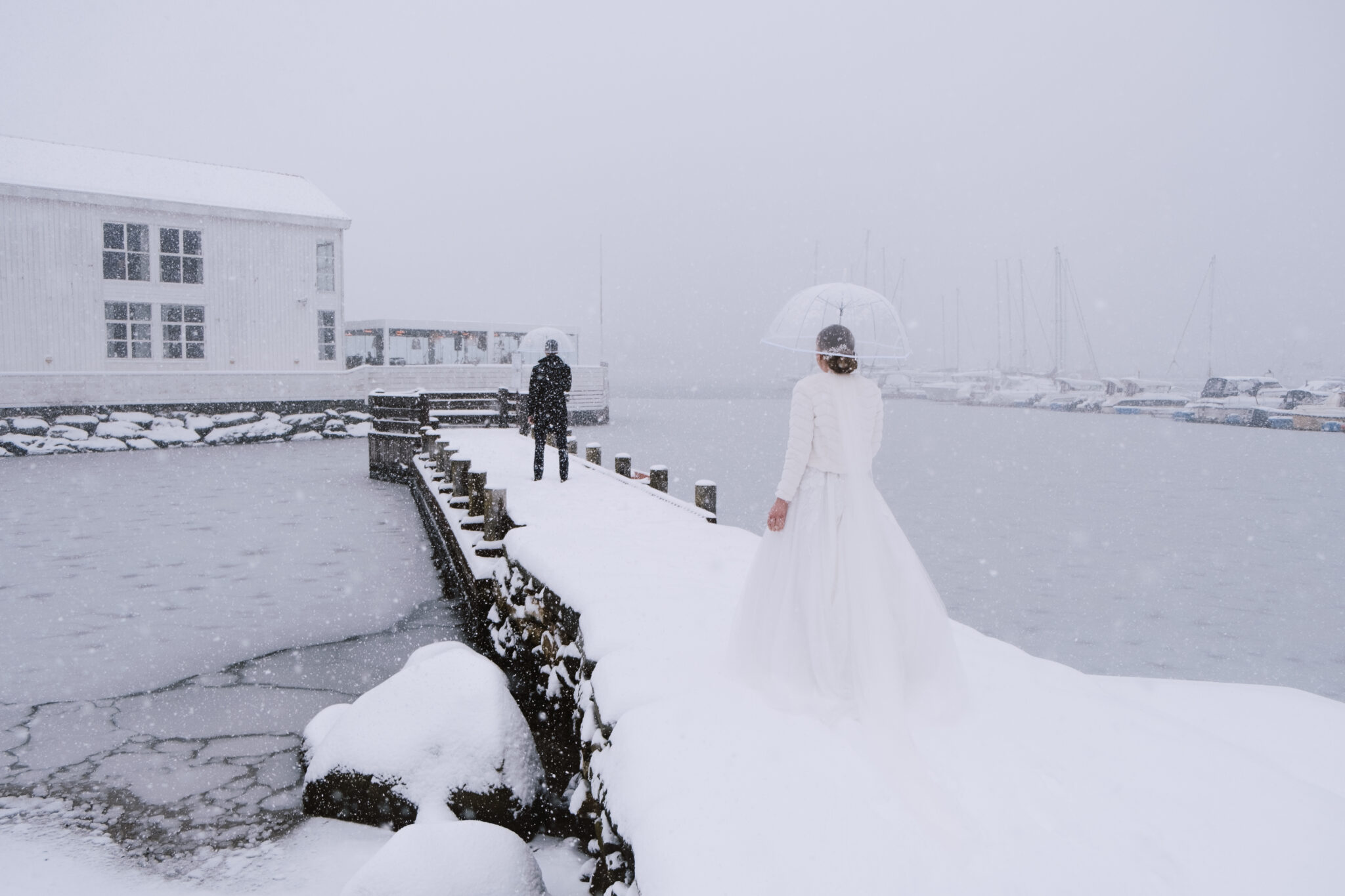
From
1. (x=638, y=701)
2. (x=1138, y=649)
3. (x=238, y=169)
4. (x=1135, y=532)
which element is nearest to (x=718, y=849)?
(x=638, y=701)

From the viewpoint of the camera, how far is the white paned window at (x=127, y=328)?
2538 cm

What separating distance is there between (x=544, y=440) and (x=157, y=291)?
21.4m

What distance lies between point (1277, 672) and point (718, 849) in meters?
9.15

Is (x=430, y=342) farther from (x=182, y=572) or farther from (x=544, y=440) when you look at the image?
(x=182, y=572)

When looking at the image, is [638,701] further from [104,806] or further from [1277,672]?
[1277,672]

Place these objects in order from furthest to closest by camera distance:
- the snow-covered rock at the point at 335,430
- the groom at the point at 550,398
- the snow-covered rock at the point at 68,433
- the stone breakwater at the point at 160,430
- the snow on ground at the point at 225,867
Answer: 1. the snow-covered rock at the point at 335,430
2. the snow-covered rock at the point at 68,433
3. the stone breakwater at the point at 160,430
4. the groom at the point at 550,398
5. the snow on ground at the point at 225,867

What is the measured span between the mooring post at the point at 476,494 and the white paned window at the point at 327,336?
22.9 meters

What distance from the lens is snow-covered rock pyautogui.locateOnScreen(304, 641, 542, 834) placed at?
180 inches

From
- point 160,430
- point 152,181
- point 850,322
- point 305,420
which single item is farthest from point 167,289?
point 850,322

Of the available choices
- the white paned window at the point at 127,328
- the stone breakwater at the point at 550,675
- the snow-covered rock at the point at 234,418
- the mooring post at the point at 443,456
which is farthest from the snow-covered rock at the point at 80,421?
the stone breakwater at the point at 550,675

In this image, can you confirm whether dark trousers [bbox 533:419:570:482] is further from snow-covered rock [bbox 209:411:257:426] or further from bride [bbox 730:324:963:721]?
snow-covered rock [bbox 209:411:257:426]

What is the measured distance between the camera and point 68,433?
Answer: 22625mm

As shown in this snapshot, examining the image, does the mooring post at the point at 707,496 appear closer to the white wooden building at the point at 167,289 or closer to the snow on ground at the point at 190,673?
the snow on ground at the point at 190,673

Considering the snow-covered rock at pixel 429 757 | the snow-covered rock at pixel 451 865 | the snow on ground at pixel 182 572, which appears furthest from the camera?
the snow on ground at pixel 182 572
